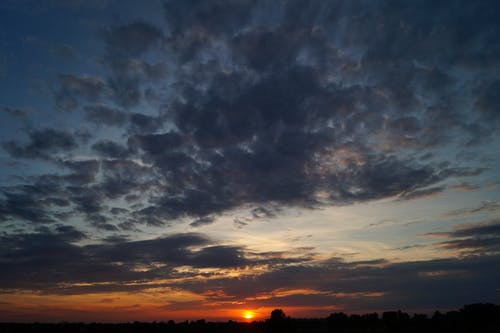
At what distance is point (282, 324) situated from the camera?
3179 inches

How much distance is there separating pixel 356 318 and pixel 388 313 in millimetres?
7284

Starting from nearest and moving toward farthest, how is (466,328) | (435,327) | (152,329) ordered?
(466,328), (435,327), (152,329)

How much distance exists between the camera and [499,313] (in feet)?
235

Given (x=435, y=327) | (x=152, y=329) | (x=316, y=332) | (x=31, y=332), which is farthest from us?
(x=152, y=329)

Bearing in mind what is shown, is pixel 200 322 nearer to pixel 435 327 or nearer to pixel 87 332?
pixel 87 332

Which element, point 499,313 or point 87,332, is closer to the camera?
point 499,313

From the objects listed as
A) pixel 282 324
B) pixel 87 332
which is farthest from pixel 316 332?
pixel 87 332

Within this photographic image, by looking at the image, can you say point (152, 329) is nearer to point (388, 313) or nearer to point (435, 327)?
point (388, 313)

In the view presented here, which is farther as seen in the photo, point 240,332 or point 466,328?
point 240,332

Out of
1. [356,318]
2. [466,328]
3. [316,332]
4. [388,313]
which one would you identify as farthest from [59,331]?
[466,328]

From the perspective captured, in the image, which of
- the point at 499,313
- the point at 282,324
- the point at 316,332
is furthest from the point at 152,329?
the point at 499,313

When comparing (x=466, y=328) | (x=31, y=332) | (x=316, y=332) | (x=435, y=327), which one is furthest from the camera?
(x=31, y=332)

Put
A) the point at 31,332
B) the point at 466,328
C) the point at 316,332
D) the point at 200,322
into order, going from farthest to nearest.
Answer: the point at 200,322
the point at 31,332
the point at 316,332
the point at 466,328

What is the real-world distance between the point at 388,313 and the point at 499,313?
80.7 feet
